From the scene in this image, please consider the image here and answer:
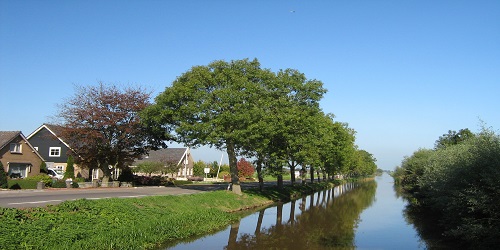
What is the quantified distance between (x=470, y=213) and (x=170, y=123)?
2275 centimetres

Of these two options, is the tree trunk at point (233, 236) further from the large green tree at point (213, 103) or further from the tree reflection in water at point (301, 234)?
the large green tree at point (213, 103)

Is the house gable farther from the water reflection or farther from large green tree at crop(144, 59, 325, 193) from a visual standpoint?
the water reflection

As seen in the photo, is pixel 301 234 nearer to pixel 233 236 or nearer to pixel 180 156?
pixel 233 236

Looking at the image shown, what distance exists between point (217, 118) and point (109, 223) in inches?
517

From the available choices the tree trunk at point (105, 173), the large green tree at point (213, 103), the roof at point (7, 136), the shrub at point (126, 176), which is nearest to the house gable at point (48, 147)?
the roof at point (7, 136)

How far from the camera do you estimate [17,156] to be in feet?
148

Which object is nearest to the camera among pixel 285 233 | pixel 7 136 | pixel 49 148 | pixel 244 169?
pixel 285 233

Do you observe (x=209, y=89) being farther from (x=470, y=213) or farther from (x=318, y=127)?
(x=470, y=213)

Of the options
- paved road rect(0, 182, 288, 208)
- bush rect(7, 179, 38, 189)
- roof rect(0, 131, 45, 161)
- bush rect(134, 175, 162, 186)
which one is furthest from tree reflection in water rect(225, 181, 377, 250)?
roof rect(0, 131, 45, 161)

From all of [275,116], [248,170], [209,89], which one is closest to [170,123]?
[209,89]

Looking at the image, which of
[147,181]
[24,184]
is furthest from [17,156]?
[147,181]

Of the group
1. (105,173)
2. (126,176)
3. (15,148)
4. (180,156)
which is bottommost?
(126,176)

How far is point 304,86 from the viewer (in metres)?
41.0

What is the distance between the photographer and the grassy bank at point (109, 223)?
45.5 feet
